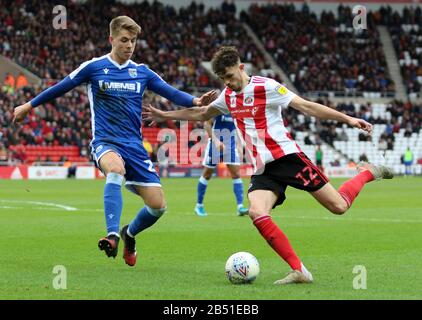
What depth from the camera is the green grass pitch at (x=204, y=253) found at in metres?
7.19

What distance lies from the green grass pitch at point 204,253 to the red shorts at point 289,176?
85 centimetres

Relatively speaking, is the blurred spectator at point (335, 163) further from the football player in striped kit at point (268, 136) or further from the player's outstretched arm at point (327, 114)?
the player's outstretched arm at point (327, 114)

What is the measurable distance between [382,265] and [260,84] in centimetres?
237

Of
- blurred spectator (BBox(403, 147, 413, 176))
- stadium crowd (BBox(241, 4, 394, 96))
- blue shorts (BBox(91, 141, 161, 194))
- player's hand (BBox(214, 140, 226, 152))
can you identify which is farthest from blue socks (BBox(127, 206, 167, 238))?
stadium crowd (BBox(241, 4, 394, 96))

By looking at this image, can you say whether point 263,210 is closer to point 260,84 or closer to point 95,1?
point 260,84

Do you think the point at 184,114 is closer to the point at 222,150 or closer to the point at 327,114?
the point at 327,114

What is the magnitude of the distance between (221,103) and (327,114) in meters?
1.16

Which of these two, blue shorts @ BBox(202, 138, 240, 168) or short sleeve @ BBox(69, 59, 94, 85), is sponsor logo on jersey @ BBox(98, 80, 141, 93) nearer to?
short sleeve @ BBox(69, 59, 94, 85)

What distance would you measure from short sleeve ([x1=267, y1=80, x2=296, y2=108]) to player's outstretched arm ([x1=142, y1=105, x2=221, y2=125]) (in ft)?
2.46

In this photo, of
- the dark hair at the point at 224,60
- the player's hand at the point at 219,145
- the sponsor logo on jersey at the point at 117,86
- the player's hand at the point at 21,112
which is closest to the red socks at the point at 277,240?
the dark hair at the point at 224,60

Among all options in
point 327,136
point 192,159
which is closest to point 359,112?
point 327,136

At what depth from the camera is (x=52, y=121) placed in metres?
39.0

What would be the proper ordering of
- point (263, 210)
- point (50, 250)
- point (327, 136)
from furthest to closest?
point (327, 136), point (50, 250), point (263, 210)

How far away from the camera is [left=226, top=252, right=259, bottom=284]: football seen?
7.67 meters
